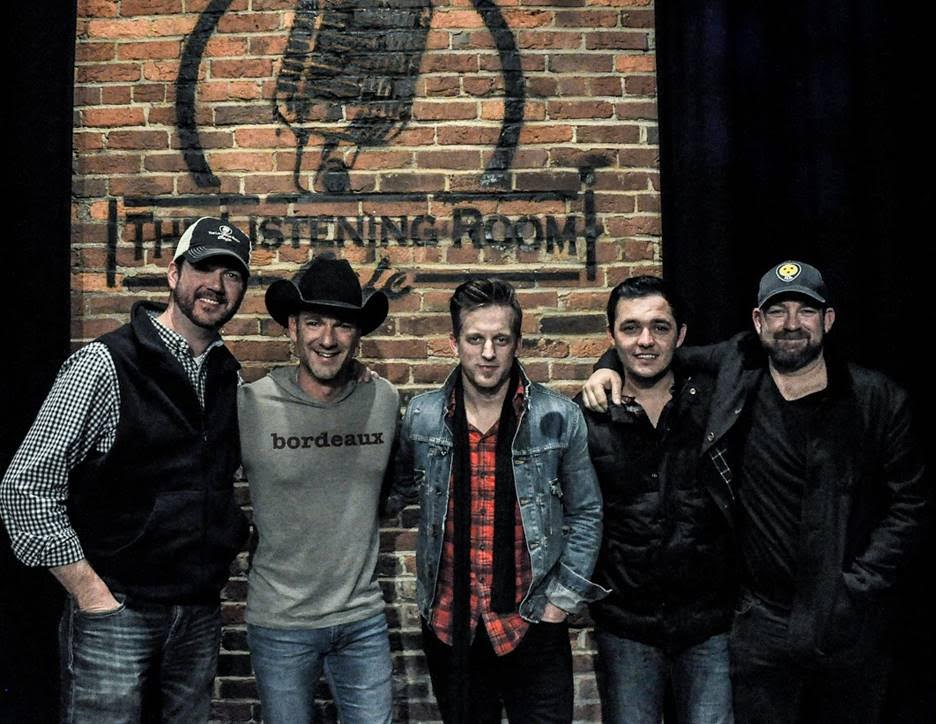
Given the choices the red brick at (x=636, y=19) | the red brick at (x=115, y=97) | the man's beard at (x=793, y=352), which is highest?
the red brick at (x=636, y=19)

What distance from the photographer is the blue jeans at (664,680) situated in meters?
2.25

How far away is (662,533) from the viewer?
222cm

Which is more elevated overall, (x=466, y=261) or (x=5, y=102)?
(x=5, y=102)

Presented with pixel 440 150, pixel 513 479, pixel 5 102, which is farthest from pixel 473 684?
pixel 5 102

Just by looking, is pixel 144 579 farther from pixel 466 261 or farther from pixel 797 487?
pixel 797 487

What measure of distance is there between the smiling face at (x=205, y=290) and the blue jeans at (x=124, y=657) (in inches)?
31.6

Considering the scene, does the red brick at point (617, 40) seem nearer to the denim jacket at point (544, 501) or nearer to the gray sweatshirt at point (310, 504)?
the denim jacket at point (544, 501)

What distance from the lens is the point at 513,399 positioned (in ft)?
7.59

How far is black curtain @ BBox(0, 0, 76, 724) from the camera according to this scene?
2795 millimetres

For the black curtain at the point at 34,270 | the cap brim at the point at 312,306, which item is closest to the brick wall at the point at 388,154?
the black curtain at the point at 34,270

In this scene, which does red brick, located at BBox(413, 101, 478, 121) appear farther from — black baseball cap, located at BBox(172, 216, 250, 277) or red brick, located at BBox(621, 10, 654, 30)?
black baseball cap, located at BBox(172, 216, 250, 277)

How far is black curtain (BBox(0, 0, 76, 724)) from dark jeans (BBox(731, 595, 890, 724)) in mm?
2359

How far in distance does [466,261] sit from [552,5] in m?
1.04

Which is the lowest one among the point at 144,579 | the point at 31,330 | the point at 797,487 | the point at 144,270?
the point at 144,579
